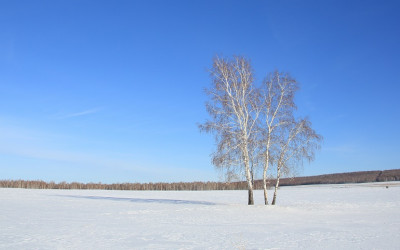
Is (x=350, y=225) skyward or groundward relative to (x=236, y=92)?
groundward

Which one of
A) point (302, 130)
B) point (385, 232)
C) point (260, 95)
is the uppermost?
point (260, 95)

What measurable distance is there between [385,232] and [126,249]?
10992mm

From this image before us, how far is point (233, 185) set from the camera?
72000 millimetres

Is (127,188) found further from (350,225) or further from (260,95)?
(350,225)

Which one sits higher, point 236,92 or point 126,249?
point 236,92

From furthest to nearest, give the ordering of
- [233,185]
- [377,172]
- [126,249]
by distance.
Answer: [377,172]
[233,185]
[126,249]

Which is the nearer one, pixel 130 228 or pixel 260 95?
pixel 130 228

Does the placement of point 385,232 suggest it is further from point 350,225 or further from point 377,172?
point 377,172

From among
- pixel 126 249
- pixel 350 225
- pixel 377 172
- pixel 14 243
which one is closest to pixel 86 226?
pixel 14 243

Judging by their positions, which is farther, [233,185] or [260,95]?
[233,185]

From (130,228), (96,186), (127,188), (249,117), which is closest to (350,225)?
(130,228)

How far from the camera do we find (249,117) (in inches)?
1231

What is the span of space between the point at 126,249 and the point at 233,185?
61.7 metres

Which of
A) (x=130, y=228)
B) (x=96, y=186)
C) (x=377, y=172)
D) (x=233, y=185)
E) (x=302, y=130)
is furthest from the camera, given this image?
(x=377, y=172)
